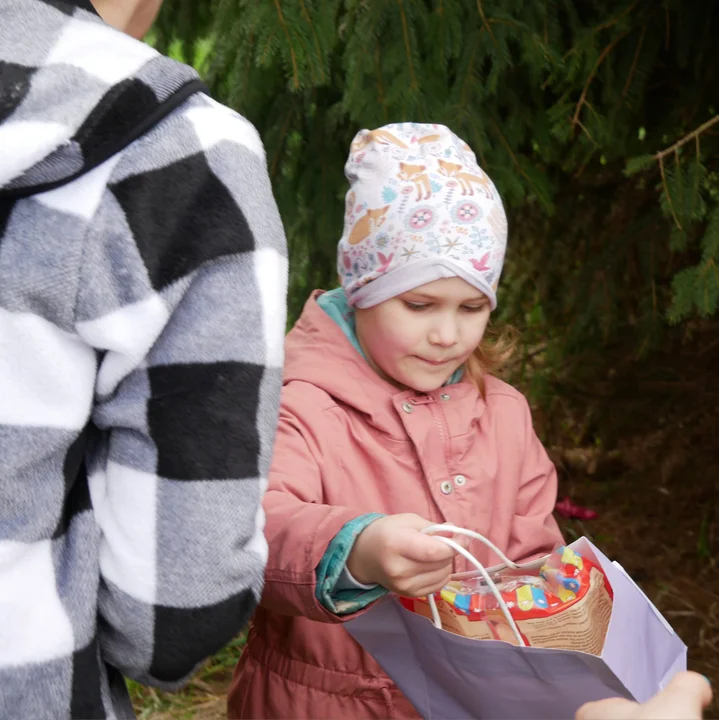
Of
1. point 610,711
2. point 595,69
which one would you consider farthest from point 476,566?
point 595,69

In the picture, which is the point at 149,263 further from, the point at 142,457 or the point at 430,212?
the point at 430,212

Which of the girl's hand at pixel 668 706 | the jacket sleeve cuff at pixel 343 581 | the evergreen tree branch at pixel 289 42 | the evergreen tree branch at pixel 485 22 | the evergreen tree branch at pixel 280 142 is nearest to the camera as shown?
the girl's hand at pixel 668 706

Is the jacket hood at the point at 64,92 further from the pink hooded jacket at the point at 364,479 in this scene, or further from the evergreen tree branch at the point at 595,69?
the evergreen tree branch at the point at 595,69

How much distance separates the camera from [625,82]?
120 inches

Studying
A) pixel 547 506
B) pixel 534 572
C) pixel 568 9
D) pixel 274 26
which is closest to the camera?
pixel 534 572

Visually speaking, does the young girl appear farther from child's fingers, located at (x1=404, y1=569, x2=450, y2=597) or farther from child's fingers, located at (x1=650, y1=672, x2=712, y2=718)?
child's fingers, located at (x1=650, y1=672, x2=712, y2=718)

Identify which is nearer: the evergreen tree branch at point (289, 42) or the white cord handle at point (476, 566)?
the white cord handle at point (476, 566)

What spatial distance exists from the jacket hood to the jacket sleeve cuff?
0.78 m

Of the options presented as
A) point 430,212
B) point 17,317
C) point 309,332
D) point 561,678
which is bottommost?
point 561,678

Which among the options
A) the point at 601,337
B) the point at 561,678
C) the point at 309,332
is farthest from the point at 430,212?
the point at 601,337

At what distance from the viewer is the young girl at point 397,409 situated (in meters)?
1.91

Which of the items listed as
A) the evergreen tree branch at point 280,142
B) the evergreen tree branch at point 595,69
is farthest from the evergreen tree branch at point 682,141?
the evergreen tree branch at point 280,142

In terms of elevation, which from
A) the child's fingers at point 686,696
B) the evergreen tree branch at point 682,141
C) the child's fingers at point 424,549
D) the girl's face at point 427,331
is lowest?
the child's fingers at point 424,549

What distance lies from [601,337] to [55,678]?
10.5 feet
